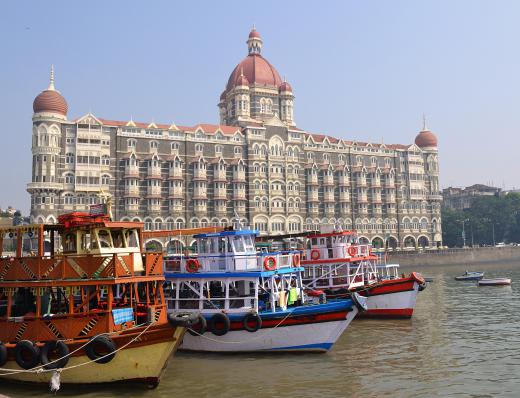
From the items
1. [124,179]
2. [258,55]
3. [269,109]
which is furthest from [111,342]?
[258,55]

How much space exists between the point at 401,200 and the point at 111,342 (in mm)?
81656

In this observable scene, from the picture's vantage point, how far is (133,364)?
1486 cm

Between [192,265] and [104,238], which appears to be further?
[192,265]

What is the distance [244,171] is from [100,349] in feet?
202

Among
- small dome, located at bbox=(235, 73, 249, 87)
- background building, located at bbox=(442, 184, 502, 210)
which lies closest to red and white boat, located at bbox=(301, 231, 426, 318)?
small dome, located at bbox=(235, 73, 249, 87)

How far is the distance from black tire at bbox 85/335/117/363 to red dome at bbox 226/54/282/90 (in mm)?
71426

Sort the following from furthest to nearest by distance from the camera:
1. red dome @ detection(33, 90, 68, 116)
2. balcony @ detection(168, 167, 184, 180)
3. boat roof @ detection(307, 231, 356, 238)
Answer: balcony @ detection(168, 167, 184, 180), red dome @ detection(33, 90, 68, 116), boat roof @ detection(307, 231, 356, 238)

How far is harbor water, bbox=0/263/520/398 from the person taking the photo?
49.8 feet

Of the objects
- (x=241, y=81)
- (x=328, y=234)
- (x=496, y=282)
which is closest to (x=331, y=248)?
(x=328, y=234)

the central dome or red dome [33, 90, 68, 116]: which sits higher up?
the central dome

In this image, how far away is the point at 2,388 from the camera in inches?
622

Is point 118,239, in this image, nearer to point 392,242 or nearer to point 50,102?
point 50,102

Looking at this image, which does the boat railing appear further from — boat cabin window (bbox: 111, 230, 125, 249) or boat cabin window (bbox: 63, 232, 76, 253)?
boat cabin window (bbox: 63, 232, 76, 253)

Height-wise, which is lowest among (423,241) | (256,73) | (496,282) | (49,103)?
(496,282)
